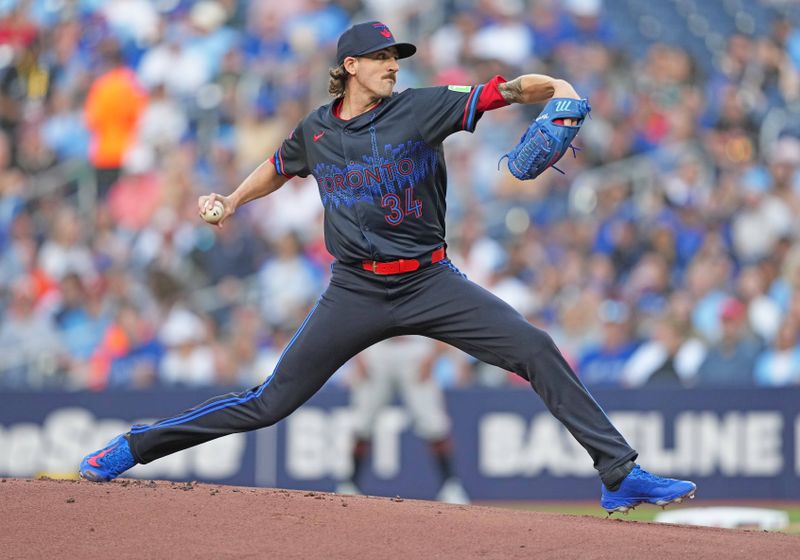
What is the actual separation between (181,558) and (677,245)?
339 inches

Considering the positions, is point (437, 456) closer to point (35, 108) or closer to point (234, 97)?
point (234, 97)

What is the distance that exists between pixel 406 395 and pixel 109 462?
513cm

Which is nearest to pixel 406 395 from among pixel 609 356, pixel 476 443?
pixel 476 443

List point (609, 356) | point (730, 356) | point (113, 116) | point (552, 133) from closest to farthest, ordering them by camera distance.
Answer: point (552, 133)
point (730, 356)
point (609, 356)
point (113, 116)

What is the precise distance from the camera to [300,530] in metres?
5.83

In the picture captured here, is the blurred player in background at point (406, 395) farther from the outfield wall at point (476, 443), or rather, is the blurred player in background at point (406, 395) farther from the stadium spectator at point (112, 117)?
the stadium spectator at point (112, 117)

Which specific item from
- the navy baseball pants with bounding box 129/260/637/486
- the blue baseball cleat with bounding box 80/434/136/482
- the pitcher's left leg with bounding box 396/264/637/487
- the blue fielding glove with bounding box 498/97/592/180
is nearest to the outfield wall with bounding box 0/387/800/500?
the blue baseball cleat with bounding box 80/434/136/482

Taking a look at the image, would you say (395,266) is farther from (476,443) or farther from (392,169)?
(476,443)

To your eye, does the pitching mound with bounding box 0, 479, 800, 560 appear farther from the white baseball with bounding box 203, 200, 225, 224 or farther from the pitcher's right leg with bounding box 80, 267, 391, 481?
the white baseball with bounding box 203, 200, 225, 224

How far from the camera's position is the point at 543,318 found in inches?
498

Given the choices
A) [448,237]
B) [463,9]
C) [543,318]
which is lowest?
[543,318]

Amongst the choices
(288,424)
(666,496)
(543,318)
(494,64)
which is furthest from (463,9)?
(666,496)

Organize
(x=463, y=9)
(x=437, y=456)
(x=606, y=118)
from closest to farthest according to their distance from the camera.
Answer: (x=437, y=456) → (x=606, y=118) → (x=463, y=9)

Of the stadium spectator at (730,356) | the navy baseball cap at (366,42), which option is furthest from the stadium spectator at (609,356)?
the navy baseball cap at (366,42)
